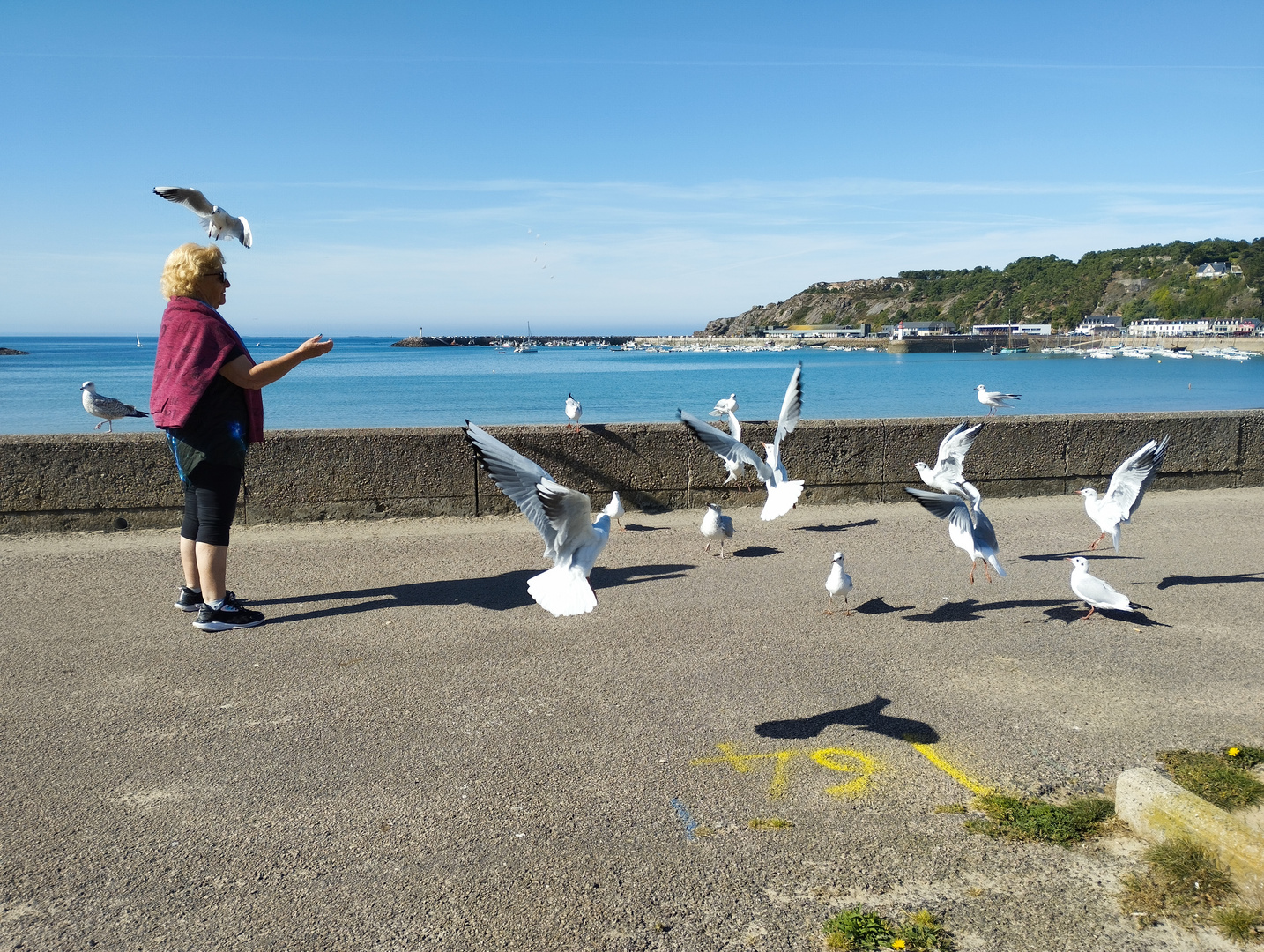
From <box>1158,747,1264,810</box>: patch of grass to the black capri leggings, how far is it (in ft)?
16.1

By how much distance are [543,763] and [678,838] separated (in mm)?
783

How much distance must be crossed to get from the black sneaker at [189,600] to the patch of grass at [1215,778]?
17.4 feet

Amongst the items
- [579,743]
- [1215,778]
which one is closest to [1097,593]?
[1215,778]

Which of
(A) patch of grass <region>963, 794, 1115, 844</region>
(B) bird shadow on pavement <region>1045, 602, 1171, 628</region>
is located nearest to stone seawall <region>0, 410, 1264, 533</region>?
(B) bird shadow on pavement <region>1045, 602, 1171, 628</region>

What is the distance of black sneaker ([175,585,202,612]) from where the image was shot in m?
5.89

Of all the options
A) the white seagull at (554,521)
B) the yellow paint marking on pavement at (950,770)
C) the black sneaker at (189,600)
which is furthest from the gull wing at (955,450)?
the black sneaker at (189,600)

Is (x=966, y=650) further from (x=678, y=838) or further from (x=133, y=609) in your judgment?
(x=133, y=609)

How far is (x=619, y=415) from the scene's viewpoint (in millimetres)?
41031

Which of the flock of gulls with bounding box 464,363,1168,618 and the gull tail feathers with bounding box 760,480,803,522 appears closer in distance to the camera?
the flock of gulls with bounding box 464,363,1168,618

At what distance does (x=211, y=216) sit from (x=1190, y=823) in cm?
608

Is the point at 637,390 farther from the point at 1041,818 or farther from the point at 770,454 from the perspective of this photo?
the point at 1041,818

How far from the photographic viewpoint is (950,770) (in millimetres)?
3732

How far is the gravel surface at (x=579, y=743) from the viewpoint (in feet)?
9.32

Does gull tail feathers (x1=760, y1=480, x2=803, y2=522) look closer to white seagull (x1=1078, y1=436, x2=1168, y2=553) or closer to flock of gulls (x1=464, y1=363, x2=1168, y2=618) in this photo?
flock of gulls (x1=464, y1=363, x2=1168, y2=618)
